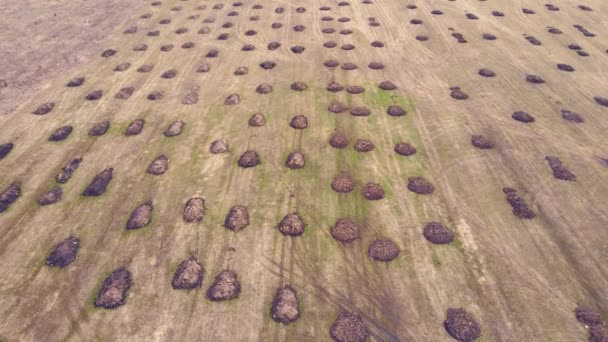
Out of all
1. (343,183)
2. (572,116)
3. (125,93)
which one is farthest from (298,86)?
(572,116)

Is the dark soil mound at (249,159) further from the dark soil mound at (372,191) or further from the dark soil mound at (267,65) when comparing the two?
the dark soil mound at (267,65)

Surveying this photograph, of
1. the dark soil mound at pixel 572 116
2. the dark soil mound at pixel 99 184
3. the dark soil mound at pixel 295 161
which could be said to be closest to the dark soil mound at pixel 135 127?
the dark soil mound at pixel 99 184

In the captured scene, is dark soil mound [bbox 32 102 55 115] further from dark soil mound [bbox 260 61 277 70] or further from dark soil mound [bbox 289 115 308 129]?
dark soil mound [bbox 289 115 308 129]

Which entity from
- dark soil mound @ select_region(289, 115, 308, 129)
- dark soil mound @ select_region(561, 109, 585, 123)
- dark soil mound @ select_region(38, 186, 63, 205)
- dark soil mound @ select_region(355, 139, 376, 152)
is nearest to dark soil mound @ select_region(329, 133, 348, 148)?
dark soil mound @ select_region(355, 139, 376, 152)

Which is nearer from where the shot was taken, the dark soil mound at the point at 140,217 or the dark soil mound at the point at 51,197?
the dark soil mound at the point at 140,217

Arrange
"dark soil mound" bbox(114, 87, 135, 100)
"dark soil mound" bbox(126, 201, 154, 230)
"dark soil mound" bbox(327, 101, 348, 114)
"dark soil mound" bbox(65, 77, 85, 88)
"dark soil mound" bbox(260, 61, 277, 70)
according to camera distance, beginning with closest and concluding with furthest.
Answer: "dark soil mound" bbox(126, 201, 154, 230)
"dark soil mound" bbox(327, 101, 348, 114)
"dark soil mound" bbox(114, 87, 135, 100)
"dark soil mound" bbox(65, 77, 85, 88)
"dark soil mound" bbox(260, 61, 277, 70)

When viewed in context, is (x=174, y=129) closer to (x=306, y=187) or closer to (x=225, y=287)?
(x=306, y=187)
